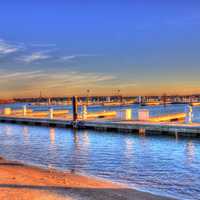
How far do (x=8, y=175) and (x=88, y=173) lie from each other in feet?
10.3

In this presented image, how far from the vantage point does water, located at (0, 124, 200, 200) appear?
10.7 meters

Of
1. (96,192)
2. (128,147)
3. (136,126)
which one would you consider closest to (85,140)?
(128,147)

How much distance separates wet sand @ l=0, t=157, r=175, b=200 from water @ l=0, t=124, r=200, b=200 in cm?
133

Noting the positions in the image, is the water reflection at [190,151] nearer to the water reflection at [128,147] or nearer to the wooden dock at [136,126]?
the wooden dock at [136,126]

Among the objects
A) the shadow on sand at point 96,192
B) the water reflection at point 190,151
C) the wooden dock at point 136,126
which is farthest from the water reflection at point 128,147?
the shadow on sand at point 96,192

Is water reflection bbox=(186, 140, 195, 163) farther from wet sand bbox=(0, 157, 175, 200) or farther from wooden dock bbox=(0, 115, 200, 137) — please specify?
wet sand bbox=(0, 157, 175, 200)

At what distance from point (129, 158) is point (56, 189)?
705 cm

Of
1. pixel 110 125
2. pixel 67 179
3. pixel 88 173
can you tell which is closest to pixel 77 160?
pixel 88 173

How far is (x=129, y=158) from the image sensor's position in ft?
50.1

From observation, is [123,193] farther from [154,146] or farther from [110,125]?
[110,125]

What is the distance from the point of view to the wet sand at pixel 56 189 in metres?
8.01

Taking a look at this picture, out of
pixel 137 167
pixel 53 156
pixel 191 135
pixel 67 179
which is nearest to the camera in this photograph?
pixel 67 179

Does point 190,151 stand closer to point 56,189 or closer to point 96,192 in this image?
point 96,192

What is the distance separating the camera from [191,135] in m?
22.0
